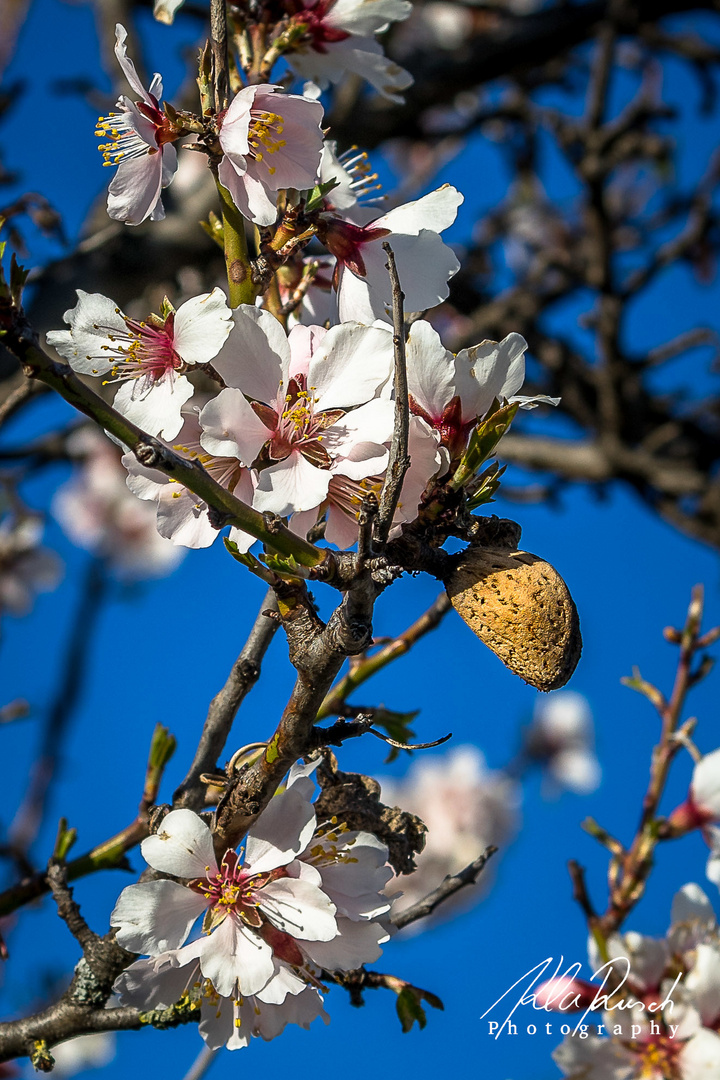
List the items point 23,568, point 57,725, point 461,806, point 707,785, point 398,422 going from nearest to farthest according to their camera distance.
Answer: point 398,422 < point 707,785 < point 57,725 < point 23,568 < point 461,806

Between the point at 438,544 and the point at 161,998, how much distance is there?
568 mm

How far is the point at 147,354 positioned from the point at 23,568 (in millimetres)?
2782

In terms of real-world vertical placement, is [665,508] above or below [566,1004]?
above

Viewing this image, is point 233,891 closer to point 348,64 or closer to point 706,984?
point 706,984

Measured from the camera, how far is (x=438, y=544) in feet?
2.95

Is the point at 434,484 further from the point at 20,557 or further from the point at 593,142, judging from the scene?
the point at 20,557

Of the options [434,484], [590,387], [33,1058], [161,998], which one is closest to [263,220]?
[434,484]

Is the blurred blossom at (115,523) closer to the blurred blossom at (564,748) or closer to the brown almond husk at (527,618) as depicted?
the blurred blossom at (564,748)

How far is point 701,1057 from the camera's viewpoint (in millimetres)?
1290

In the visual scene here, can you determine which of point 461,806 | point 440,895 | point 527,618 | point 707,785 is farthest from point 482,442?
point 461,806

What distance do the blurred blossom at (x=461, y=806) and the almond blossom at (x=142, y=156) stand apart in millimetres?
3637

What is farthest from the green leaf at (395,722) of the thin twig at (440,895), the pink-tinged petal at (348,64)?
the pink-tinged petal at (348,64)

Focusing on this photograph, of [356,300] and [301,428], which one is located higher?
[356,300]

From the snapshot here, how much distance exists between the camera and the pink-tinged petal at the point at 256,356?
856 mm
